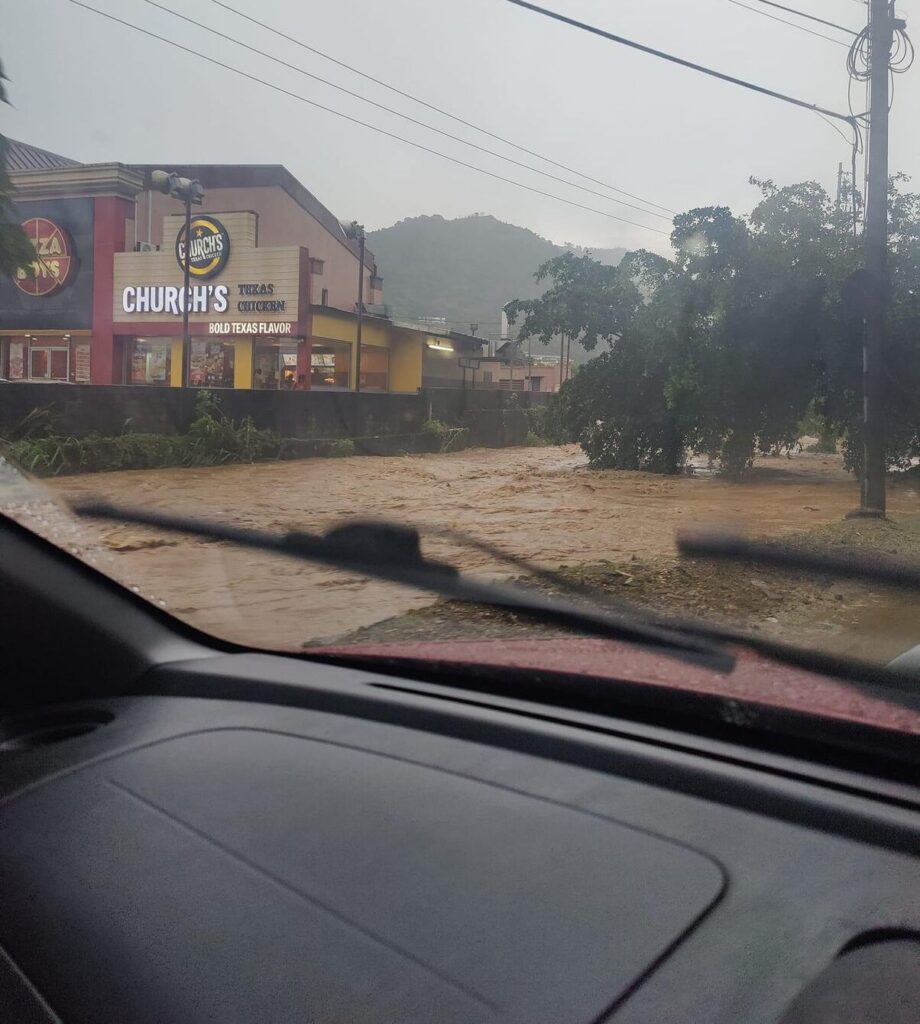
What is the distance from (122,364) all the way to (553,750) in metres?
2.63

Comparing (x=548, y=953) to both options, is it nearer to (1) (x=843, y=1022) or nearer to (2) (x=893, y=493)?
(1) (x=843, y=1022)

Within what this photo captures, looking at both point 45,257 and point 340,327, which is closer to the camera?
point 45,257

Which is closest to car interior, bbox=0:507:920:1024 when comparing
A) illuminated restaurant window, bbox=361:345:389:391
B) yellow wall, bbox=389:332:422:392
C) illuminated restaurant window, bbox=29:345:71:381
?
illuminated restaurant window, bbox=29:345:71:381

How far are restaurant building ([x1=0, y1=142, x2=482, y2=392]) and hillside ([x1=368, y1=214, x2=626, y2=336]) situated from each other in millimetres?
119

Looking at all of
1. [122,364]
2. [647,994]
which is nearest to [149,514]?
[122,364]

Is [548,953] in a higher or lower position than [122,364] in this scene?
lower

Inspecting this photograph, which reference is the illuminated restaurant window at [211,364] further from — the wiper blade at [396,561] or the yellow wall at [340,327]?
the wiper blade at [396,561]

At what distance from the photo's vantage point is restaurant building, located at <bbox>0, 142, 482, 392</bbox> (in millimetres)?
3328

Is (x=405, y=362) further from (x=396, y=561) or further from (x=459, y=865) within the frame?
(x=459, y=865)

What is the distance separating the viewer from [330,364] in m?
4.14

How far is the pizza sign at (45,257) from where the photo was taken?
10.7ft

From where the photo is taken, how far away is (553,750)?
1796 millimetres

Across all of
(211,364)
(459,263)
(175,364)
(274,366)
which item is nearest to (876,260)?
(459,263)

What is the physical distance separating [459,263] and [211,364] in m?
1.09
